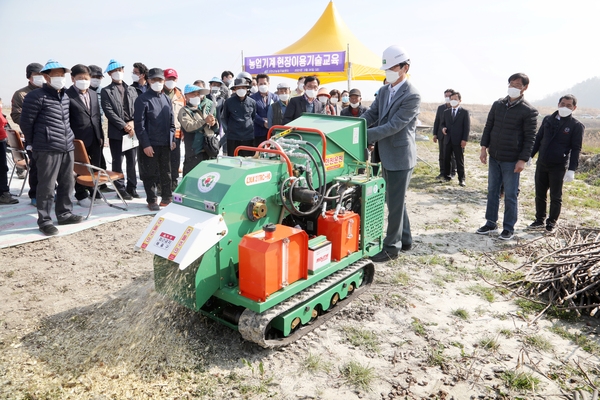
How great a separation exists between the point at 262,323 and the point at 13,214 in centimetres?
502

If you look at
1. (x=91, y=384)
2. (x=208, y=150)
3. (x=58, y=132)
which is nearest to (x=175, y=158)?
(x=208, y=150)

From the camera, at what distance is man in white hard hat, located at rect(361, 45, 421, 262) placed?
4598 millimetres

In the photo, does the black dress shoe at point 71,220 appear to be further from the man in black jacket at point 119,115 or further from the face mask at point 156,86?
the face mask at point 156,86

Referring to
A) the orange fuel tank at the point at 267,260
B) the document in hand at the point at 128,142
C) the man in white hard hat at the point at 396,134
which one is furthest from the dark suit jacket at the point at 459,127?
the orange fuel tank at the point at 267,260

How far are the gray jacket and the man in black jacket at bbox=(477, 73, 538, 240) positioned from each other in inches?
69.4

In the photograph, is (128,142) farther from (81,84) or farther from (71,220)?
(71,220)

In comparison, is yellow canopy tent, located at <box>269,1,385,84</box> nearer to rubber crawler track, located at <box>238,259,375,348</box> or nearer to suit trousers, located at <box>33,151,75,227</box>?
suit trousers, located at <box>33,151,75,227</box>

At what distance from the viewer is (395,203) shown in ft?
16.0

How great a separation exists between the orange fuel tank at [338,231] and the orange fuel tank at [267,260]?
1.77 feet

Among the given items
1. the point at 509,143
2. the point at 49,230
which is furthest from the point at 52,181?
the point at 509,143

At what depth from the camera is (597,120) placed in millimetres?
28984

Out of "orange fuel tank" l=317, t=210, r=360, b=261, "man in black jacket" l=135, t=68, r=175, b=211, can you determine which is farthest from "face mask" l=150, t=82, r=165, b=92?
"orange fuel tank" l=317, t=210, r=360, b=261

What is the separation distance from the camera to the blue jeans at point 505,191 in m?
5.80

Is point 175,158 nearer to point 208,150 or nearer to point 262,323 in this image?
point 208,150
